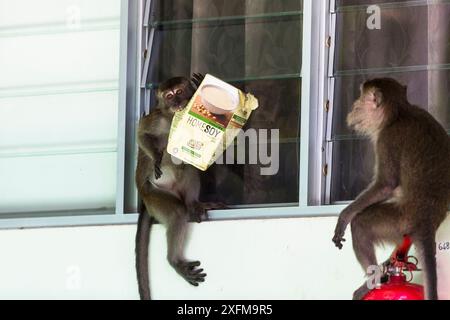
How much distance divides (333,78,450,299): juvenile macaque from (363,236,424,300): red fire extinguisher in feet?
0.20

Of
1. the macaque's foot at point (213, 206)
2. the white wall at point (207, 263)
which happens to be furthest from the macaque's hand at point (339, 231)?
the macaque's foot at point (213, 206)

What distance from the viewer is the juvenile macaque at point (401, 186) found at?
5676mm

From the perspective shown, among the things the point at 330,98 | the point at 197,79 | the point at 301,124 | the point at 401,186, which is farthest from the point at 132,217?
the point at 401,186

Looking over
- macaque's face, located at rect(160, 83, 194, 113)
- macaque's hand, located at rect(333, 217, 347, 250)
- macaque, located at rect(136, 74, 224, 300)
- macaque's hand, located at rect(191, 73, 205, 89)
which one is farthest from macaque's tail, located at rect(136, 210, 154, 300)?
macaque's hand, located at rect(333, 217, 347, 250)

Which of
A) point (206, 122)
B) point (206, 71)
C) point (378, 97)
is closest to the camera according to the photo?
point (378, 97)

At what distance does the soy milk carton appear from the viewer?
620cm

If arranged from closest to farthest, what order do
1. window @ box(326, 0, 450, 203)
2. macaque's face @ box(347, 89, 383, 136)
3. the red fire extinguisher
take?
the red fire extinguisher < macaque's face @ box(347, 89, 383, 136) < window @ box(326, 0, 450, 203)

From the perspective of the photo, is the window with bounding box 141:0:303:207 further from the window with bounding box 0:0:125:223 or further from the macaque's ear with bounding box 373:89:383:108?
the macaque's ear with bounding box 373:89:383:108

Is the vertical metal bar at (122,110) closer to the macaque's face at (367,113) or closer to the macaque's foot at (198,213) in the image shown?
the macaque's foot at (198,213)

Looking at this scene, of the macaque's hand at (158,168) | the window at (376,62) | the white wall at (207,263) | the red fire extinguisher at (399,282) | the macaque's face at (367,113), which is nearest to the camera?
the red fire extinguisher at (399,282)

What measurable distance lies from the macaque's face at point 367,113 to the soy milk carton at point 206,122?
0.52 metres

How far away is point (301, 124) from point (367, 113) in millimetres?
379

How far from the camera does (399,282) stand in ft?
18.1

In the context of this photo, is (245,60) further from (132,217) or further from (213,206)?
(132,217)
